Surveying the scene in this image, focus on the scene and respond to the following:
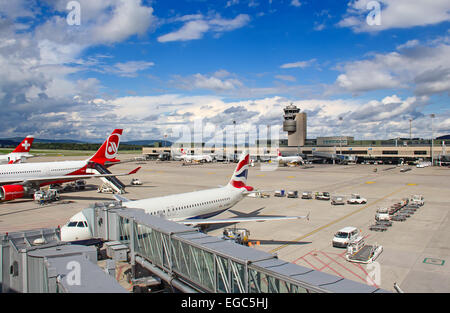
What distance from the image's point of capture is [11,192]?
49.1 m

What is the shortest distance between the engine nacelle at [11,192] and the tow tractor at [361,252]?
48081mm

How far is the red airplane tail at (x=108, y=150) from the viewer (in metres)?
62.4

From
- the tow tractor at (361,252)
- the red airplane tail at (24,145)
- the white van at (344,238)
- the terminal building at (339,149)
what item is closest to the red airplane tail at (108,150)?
the red airplane tail at (24,145)

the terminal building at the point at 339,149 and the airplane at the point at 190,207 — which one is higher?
the terminal building at the point at 339,149

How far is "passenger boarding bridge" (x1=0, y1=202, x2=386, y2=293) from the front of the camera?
9.27 meters

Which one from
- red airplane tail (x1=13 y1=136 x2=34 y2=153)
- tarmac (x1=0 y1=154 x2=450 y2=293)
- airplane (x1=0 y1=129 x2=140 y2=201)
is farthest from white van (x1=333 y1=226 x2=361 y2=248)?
red airplane tail (x1=13 y1=136 x2=34 y2=153)

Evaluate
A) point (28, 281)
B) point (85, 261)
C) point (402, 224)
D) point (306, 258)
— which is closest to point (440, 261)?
point (306, 258)

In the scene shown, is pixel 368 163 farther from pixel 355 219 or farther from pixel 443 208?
pixel 355 219

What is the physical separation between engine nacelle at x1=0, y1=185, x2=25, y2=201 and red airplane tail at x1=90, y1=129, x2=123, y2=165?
13.6 m

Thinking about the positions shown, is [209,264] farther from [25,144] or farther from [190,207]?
[25,144]

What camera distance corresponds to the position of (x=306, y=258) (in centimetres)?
2522

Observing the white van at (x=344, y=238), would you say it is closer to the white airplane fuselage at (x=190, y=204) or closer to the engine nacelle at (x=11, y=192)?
the white airplane fuselage at (x=190, y=204)

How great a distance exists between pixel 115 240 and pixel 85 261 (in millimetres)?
6655

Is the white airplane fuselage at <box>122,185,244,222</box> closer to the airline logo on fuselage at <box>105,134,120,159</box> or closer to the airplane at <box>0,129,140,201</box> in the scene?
the airplane at <box>0,129,140,201</box>
